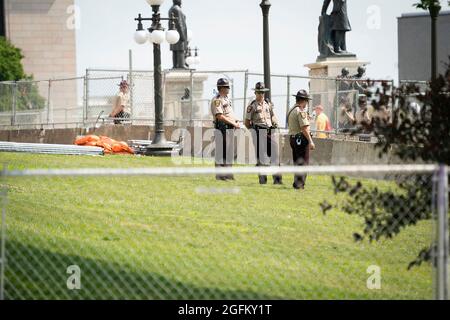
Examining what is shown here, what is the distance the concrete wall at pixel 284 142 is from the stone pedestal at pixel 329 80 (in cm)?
179

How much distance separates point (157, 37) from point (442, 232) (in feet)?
57.4

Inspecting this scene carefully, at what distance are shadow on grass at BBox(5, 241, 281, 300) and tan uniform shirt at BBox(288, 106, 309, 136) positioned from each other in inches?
339

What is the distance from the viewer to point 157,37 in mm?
25891

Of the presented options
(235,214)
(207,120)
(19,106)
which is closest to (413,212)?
(235,214)

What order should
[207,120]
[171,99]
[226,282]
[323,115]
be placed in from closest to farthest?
[226,282] < [323,115] < [207,120] < [171,99]

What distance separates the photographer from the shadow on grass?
32.8 ft

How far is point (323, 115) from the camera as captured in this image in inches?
1007

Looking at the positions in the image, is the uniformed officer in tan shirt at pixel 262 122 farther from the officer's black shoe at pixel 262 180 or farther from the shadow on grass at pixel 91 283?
the shadow on grass at pixel 91 283

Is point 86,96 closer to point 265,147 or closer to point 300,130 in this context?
point 265,147

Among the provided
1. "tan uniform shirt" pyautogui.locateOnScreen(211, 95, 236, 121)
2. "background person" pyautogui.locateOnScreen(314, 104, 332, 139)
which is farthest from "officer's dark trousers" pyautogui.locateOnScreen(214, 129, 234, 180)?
"background person" pyautogui.locateOnScreen(314, 104, 332, 139)

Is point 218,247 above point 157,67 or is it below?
below

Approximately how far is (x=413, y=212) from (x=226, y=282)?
1753 mm

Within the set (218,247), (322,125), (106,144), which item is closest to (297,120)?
(322,125)
